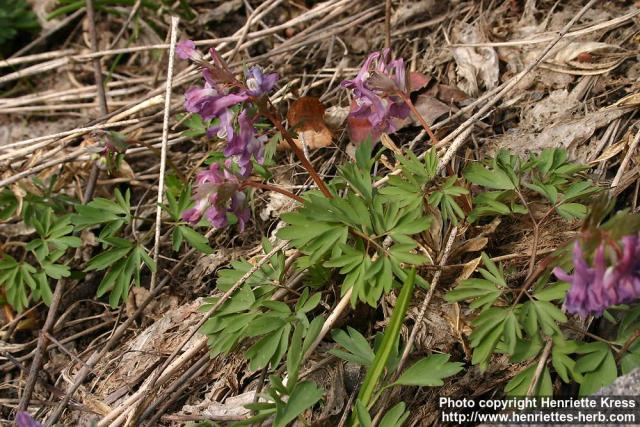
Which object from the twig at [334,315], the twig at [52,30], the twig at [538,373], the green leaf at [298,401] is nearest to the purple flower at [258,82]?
the twig at [334,315]

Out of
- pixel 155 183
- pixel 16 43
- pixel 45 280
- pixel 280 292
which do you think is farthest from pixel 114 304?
pixel 16 43

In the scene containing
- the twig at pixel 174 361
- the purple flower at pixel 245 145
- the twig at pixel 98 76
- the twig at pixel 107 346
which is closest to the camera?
the purple flower at pixel 245 145

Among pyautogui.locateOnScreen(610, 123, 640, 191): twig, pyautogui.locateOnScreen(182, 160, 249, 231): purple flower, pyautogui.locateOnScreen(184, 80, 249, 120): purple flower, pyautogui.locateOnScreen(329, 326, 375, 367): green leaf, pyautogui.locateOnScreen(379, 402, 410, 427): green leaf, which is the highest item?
pyautogui.locateOnScreen(184, 80, 249, 120): purple flower

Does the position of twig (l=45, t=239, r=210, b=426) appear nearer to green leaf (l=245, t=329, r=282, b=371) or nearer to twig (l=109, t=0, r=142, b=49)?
green leaf (l=245, t=329, r=282, b=371)

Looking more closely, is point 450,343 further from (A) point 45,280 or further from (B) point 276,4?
(B) point 276,4

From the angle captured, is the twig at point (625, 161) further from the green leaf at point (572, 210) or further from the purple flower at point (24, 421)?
the purple flower at point (24, 421)

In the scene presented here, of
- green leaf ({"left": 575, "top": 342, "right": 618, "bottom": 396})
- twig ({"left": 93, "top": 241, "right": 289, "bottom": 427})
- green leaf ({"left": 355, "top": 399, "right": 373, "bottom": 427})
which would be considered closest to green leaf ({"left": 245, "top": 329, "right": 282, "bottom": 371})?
twig ({"left": 93, "top": 241, "right": 289, "bottom": 427})

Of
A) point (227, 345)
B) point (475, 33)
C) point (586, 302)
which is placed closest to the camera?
point (586, 302)
